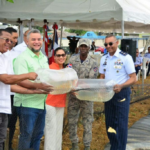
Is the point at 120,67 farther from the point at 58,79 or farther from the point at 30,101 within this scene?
the point at 30,101

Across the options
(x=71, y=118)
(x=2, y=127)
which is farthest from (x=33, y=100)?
(x=71, y=118)

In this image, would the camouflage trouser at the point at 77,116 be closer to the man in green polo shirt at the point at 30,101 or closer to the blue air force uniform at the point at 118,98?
the blue air force uniform at the point at 118,98

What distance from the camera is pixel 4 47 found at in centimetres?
302

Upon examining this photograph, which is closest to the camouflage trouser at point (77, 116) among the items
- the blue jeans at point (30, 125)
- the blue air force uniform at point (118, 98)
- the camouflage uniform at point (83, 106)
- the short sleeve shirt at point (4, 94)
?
the camouflage uniform at point (83, 106)

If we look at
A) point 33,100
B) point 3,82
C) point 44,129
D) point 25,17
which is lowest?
point 44,129

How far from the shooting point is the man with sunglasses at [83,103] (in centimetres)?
458

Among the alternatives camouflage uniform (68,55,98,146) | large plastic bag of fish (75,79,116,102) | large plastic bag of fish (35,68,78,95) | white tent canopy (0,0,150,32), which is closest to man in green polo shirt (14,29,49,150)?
large plastic bag of fish (35,68,78,95)

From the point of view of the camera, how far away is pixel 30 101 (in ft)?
11.6

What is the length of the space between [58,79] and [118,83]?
1129 millimetres

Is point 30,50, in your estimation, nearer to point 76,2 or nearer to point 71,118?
point 71,118

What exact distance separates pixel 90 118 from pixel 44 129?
0.88 m

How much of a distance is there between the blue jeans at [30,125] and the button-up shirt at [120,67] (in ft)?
3.83

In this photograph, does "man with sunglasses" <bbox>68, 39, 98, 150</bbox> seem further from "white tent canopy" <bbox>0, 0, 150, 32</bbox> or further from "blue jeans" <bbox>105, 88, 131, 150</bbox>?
"white tent canopy" <bbox>0, 0, 150, 32</bbox>

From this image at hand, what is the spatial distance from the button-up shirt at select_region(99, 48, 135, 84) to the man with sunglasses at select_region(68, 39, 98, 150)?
15.7 inches
